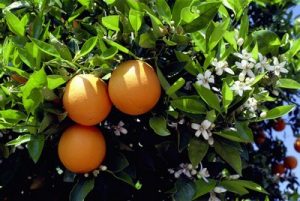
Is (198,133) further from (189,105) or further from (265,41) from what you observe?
(265,41)

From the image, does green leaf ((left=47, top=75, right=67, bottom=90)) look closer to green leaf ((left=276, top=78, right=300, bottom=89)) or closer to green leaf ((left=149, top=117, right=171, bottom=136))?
green leaf ((left=149, top=117, right=171, bottom=136))

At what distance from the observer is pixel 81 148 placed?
1553 millimetres

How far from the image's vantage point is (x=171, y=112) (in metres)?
1.60

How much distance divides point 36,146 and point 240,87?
583mm

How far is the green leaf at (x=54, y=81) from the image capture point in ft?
5.05

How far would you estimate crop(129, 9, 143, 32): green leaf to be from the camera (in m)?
1.53

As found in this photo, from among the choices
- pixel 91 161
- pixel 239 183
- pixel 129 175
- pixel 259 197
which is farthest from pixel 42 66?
pixel 259 197

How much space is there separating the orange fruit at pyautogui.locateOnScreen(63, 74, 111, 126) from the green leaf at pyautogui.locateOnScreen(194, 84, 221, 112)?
25 cm

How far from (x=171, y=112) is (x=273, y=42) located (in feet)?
1.53

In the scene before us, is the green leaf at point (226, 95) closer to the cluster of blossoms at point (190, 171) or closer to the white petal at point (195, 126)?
the white petal at point (195, 126)

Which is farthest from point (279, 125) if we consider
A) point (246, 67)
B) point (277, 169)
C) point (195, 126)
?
point (195, 126)

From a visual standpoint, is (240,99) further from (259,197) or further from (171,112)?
(259,197)

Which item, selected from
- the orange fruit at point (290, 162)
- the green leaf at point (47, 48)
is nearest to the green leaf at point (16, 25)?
the green leaf at point (47, 48)

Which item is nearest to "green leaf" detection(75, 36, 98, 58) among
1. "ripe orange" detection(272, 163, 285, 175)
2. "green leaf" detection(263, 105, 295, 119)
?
"green leaf" detection(263, 105, 295, 119)
